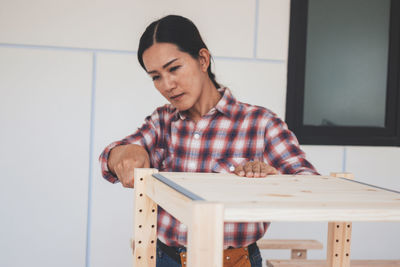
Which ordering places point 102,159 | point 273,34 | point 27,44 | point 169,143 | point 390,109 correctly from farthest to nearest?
point 390,109 → point 273,34 → point 27,44 → point 169,143 → point 102,159

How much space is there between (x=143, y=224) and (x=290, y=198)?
1.34 ft

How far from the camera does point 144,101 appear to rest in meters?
2.32

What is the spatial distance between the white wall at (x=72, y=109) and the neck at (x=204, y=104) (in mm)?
811

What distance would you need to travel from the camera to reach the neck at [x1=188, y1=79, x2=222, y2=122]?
60.7 inches

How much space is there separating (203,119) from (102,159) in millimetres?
374

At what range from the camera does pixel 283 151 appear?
4.70ft

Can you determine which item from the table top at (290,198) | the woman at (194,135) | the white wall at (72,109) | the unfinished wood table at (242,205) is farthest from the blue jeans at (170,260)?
the white wall at (72,109)

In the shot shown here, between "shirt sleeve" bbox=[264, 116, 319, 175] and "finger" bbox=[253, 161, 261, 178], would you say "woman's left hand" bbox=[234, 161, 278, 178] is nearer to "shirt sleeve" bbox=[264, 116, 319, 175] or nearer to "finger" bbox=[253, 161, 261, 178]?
"finger" bbox=[253, 161, 261, 178]

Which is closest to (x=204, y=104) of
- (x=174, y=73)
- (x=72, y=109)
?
(x=174, y=73)

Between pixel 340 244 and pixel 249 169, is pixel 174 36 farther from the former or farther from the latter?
pixel 340 244

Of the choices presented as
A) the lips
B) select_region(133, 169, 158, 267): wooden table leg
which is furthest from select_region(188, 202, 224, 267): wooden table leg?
the lips

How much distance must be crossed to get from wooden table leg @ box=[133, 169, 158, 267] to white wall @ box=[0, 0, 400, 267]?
1253 millimetres

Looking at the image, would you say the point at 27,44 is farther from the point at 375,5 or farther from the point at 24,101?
the point at 375,5

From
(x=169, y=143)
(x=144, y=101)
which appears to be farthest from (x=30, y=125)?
(x=169, y=143)
